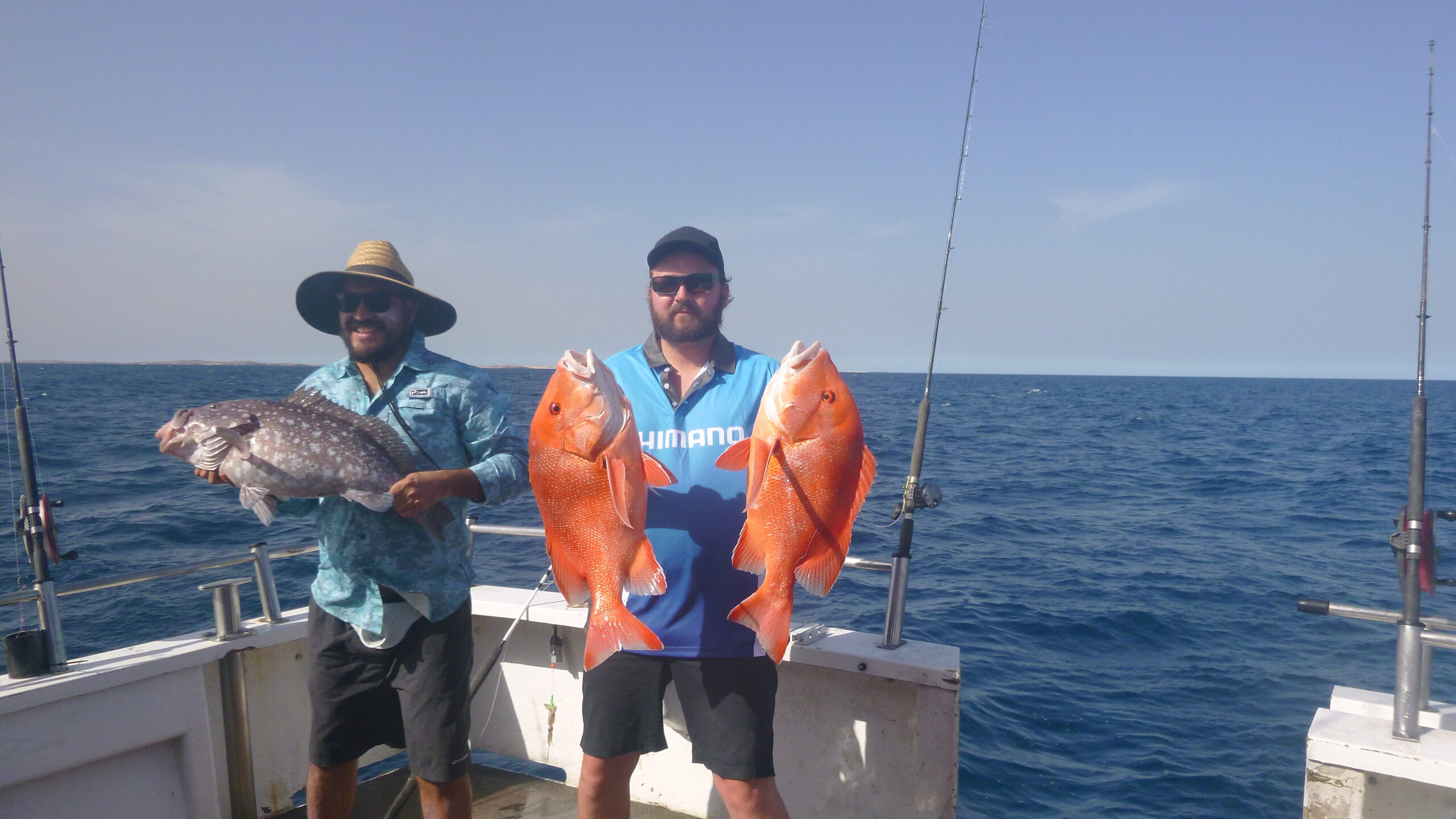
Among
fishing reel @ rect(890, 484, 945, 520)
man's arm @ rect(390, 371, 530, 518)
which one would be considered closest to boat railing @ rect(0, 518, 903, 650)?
fishing reel @ rect(890, 484, 945, 520)

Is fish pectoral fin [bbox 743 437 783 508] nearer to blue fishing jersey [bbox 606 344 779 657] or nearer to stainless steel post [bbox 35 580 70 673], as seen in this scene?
Answer: blue fishing jersey [bbox 606 344 779 657]

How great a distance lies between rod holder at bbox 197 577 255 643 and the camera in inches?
142

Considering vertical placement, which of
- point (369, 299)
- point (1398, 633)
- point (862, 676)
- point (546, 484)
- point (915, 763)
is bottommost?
point (915, 763)

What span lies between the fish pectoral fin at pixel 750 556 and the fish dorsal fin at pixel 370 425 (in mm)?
1246

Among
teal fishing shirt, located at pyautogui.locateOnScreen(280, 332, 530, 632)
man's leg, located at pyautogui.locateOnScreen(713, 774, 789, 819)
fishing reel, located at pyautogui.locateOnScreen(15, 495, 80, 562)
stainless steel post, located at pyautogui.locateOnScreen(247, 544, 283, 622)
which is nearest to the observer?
man's leg, located at pyautogui.locateOnScreen(713, 774, 789, 819)

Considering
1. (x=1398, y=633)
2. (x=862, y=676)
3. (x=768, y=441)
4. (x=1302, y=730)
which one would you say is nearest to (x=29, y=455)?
(x=768, y=441)

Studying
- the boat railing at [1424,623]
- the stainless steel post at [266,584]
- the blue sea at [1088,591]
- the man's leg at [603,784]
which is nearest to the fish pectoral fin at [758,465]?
the man's leg at [603,784]

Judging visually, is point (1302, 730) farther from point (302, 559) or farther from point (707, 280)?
point (302, 559)

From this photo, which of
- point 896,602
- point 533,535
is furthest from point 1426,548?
point 533,535

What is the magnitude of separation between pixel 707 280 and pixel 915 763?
2.15 m

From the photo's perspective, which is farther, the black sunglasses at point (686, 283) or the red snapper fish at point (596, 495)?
the black sunglasses at point (686, 283)

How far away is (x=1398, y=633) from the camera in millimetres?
2762

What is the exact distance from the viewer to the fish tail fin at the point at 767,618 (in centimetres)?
233

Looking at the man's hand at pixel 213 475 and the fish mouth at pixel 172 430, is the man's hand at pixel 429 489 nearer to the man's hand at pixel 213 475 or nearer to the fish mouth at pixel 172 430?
the man's hand at pixel 213 475
